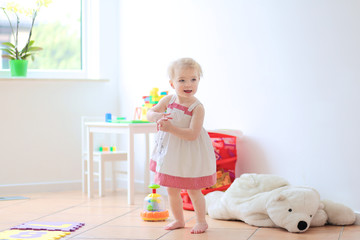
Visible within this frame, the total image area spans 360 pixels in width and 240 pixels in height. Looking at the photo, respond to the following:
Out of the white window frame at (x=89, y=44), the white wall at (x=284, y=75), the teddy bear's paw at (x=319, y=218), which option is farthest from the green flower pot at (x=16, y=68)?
the teddy bear's paw at (x=319, y=218)

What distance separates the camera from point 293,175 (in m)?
3.41

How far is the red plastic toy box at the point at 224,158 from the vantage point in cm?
362

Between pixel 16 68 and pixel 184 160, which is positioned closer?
pixel 184 160

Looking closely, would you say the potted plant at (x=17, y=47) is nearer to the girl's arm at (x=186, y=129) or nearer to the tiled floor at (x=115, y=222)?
the tiled floor at (x=115, y=222)

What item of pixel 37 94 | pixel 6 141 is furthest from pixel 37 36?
pixel 6 141

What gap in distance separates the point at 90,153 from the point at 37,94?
26.1 inches

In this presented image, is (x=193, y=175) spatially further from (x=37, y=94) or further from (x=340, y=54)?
(x=37, y=94)

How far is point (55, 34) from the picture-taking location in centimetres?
475

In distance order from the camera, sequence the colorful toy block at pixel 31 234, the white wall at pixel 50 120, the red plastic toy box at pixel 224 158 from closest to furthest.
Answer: the colorful toy block at pixel 31 234, the red plastic toy box at pixel 224 158, the white wall at pixel 50 120

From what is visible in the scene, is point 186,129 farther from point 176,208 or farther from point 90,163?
point 90,163

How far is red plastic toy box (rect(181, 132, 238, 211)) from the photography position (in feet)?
11.9

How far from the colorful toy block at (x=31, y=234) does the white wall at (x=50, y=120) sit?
149cm

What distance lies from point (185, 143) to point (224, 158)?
77 centimetres

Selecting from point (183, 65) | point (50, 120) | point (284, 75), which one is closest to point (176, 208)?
point (183, 65)
